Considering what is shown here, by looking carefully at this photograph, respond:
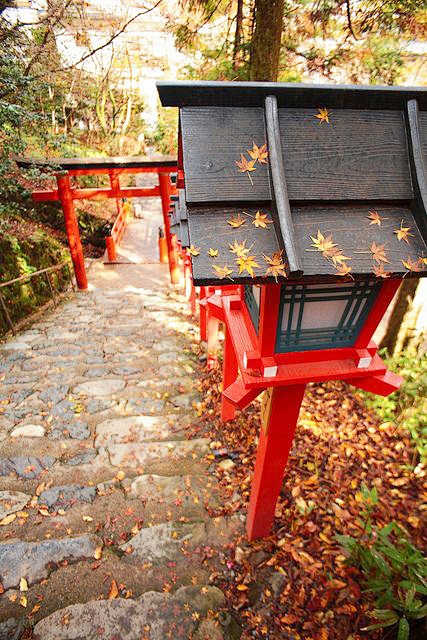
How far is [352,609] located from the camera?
2674 mm

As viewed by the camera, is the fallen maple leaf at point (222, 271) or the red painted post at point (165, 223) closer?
the fallen maple leaf at point (222, 271)

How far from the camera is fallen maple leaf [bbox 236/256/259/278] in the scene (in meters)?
1.33

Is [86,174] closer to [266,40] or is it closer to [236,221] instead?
[266,40]

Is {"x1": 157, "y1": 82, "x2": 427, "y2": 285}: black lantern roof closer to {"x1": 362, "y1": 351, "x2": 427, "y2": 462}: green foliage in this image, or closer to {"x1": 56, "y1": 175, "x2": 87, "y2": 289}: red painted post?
{"x1": 362, "y1": 351, "x2": 427, "y2": 462}: green foliage

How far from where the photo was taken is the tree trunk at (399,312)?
505 cm

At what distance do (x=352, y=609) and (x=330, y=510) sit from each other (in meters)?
0.89

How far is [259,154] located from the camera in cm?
150

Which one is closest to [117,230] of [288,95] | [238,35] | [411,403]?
[238,35]

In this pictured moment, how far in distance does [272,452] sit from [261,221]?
198 centimetres

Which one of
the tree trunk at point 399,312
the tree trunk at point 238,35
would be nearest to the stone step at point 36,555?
the tree trunk at point 399,312

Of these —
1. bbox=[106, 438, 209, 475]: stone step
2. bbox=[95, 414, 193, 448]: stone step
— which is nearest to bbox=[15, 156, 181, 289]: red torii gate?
bbox=[95, 414, 193, 448]: stone step

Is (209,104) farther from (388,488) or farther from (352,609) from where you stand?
(388,488)

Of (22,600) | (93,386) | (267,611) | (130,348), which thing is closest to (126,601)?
(22,600)

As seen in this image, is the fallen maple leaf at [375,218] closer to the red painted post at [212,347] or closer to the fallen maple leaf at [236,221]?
the fallen maple leaf at [236,221]
